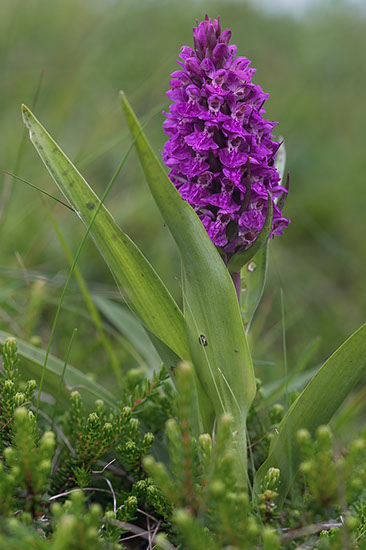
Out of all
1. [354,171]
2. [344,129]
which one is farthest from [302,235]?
[344,129]

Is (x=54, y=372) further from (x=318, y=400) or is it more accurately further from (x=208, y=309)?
(x=318, y=400)

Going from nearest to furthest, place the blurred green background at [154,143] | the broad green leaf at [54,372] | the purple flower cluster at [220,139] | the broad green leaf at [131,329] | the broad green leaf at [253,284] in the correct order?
the purple flower cluster at [220,139]
the broad green leaf at [54,372]
the broad green leaf at [253,284]
the broad green leaf at [131,329]
the blurred green background at [154,143]

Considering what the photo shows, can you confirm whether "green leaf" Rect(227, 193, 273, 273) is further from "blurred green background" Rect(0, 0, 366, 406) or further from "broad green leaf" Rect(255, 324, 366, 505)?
"broad green leaf" Rect(255, 324, 366, 505)

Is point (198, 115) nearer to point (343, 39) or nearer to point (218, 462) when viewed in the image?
point (218, 462)

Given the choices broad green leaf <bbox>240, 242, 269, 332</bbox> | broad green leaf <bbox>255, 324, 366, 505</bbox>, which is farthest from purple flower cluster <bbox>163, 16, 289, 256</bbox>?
broad green leaf <bbox>255, 324, 366, 505</bbox>

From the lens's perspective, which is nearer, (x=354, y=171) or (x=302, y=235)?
(x=302, y=235)

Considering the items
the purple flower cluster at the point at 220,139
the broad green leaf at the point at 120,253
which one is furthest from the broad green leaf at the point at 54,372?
the purple flower cluster at the point at 220,139

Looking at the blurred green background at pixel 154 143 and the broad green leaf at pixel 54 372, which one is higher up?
the blurred green background at pixel 154 143

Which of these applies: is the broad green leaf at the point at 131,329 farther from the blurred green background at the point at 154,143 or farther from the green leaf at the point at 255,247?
the green leaf at the point at 255,247
